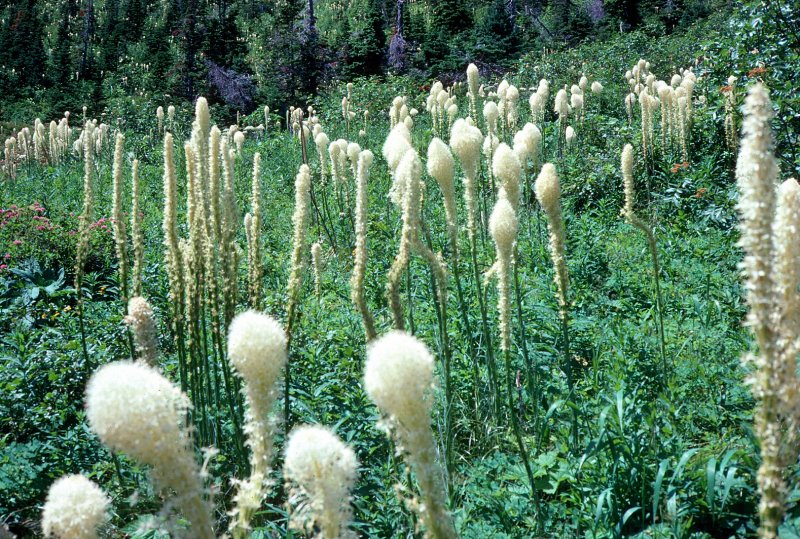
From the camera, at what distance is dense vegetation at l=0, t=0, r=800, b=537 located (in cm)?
254

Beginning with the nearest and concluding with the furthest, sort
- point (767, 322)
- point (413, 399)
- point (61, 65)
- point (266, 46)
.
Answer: point (767, 322), point (413, 399), point (266, 46), point (61, 65)

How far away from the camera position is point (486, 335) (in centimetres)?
275

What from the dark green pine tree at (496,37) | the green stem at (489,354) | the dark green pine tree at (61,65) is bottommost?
the green stem at (489,354)

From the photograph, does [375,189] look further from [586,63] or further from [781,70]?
[586,63]

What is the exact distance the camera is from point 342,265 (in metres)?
6.08

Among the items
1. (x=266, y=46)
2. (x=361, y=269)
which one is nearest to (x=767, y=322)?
(x=361, y=269)

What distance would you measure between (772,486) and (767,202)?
49cm

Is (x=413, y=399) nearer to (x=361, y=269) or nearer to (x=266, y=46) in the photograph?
(x=361, y=269)

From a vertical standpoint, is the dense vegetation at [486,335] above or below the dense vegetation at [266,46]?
below

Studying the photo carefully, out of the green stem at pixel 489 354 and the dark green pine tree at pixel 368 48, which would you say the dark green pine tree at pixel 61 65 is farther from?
the green stem at pixel 489 354

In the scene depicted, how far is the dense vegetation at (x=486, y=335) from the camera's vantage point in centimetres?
254

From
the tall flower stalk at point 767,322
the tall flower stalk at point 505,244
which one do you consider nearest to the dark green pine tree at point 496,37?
the tall flower stalk at point 505,244

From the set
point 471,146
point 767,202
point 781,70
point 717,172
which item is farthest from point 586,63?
point 767,202

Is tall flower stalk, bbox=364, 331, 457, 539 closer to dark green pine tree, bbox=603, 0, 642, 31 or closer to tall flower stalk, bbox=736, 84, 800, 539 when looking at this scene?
tall flower stalk, bbox=736, 84, 800, 539
